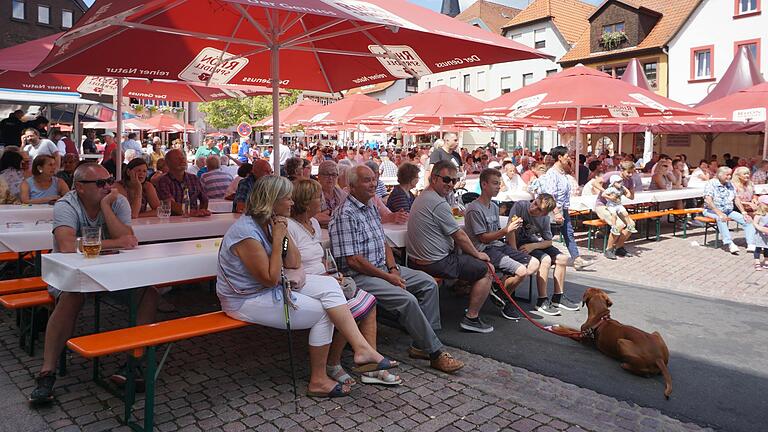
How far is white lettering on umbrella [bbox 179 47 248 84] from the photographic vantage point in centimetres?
671

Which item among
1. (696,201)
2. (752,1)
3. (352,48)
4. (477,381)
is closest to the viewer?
(477,381)

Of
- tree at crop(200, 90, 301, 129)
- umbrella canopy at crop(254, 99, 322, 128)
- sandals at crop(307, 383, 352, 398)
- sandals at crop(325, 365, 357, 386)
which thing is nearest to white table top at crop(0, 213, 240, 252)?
sandals at crop(325, 365, 357, 386)

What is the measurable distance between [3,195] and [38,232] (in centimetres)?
279

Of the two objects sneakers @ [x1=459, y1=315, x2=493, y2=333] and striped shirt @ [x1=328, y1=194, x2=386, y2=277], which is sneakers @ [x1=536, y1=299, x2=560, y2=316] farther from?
striped shirt @ [x1=328, y1=194, x2=386, y2=277]

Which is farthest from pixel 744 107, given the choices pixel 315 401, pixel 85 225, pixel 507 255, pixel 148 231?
pixel 85 225

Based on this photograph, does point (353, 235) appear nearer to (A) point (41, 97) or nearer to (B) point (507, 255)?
(B) point (507, 255)

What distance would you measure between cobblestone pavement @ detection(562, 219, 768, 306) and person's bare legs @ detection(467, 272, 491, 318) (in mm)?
3478

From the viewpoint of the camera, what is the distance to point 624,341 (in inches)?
193

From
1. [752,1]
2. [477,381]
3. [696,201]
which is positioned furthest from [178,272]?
[752,1]

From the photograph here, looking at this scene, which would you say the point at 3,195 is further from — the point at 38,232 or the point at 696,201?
the point at 696,201

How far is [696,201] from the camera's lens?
47.8 feet

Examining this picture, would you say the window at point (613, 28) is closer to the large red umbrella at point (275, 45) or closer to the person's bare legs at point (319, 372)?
the large red umbrella at point (275, 45)

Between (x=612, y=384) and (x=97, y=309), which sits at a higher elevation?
(x=97, y=309)

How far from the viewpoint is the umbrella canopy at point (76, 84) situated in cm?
711
